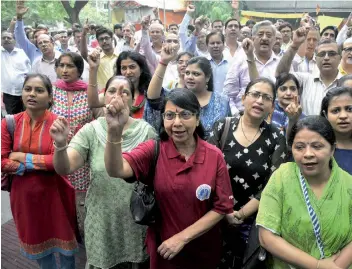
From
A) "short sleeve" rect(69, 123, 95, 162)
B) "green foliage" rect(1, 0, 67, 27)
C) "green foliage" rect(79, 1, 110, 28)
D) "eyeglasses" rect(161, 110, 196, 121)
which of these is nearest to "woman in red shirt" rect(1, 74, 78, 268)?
"short sleeve" rect(69, 123, 95, 162)

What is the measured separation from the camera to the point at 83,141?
2.27m

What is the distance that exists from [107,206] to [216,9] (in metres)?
22.9

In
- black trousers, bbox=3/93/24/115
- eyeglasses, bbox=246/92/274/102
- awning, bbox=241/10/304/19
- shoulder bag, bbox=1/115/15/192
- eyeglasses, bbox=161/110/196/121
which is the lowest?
black trousers, bbox=3/93/24/115

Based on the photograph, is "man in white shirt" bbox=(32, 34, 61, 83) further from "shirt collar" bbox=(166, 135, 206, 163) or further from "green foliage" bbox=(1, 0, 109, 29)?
"green foliage" bbox=(1, 0, 109, 29)

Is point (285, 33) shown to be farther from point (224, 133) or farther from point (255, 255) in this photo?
point (255, 255)

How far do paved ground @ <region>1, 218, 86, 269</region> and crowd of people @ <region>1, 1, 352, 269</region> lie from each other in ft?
2.01

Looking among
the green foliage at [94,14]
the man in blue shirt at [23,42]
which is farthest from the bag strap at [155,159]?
the green foliage at [94,14]

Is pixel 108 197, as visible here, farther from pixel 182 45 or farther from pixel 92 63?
pixel 182 45

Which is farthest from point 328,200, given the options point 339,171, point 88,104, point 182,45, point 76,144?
point 182,45

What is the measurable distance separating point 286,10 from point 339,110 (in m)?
25.5

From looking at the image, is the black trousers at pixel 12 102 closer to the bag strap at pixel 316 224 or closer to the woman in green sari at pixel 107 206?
the woman in green sari at pixel 107 206

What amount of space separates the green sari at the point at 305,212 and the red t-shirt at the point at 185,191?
287mm

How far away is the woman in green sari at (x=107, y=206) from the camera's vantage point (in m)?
2.28

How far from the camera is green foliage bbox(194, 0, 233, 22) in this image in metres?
23.6
